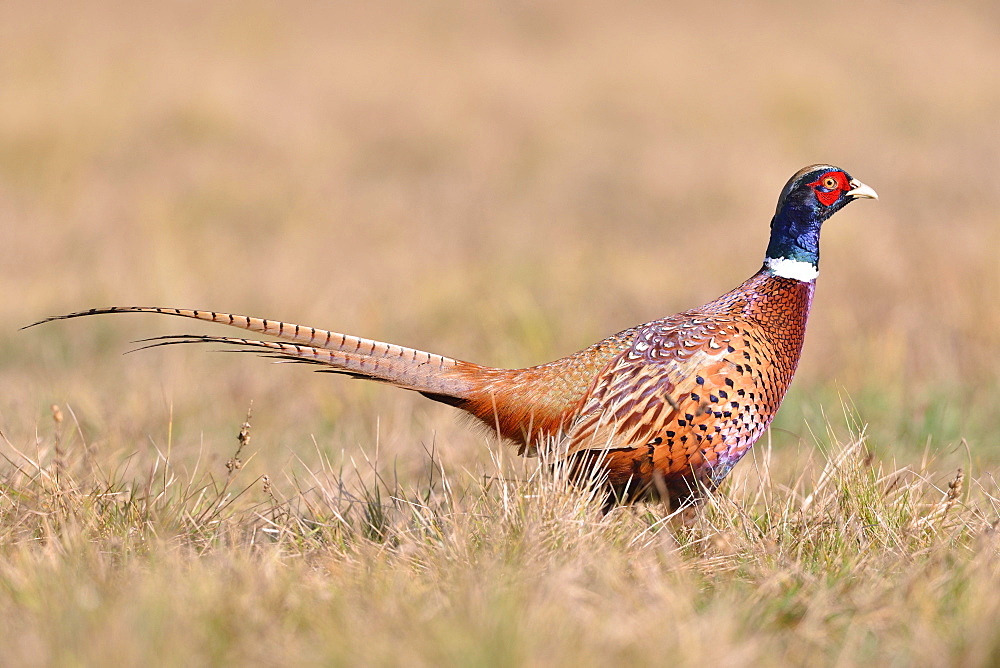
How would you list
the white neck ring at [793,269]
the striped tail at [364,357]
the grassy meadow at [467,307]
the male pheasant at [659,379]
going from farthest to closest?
the white neck ring at [793,269] → the male pheasant at [659,379] → the striped tail at [364,357] → the grassy meadow at [467,307]

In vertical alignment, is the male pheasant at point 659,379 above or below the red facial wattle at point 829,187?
below

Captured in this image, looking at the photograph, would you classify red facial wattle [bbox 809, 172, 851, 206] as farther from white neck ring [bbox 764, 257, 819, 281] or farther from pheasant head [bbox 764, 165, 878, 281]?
white neck ring [bbox 764, 257, 819, 281]

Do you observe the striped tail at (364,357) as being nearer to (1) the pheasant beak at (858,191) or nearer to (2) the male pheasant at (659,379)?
(2) the male pheasant at (659,379)

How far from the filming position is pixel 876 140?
11.3 meters

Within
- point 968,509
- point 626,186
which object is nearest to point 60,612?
point 968,509

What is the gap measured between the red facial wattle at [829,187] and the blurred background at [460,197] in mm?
731

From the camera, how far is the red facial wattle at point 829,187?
357 centimetres

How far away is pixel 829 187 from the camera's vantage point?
11.8 feet

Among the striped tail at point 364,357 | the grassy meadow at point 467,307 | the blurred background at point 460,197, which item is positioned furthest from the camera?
the blurred background at point 460,197

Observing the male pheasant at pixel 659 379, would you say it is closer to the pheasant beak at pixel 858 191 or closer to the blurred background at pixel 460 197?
the pheasant beak at pixel 858 191

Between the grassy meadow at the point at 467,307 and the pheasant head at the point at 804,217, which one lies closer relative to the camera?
the grassy meadow at the point at 467,307

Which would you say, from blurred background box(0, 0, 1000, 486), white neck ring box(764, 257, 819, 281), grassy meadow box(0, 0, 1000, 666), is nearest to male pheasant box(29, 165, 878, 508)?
white neck ring box(764, 257, 819, 281)

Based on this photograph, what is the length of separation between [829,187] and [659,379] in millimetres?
842

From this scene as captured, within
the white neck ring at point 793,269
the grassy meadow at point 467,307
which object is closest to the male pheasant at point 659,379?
the white neck ring at point 793,269
